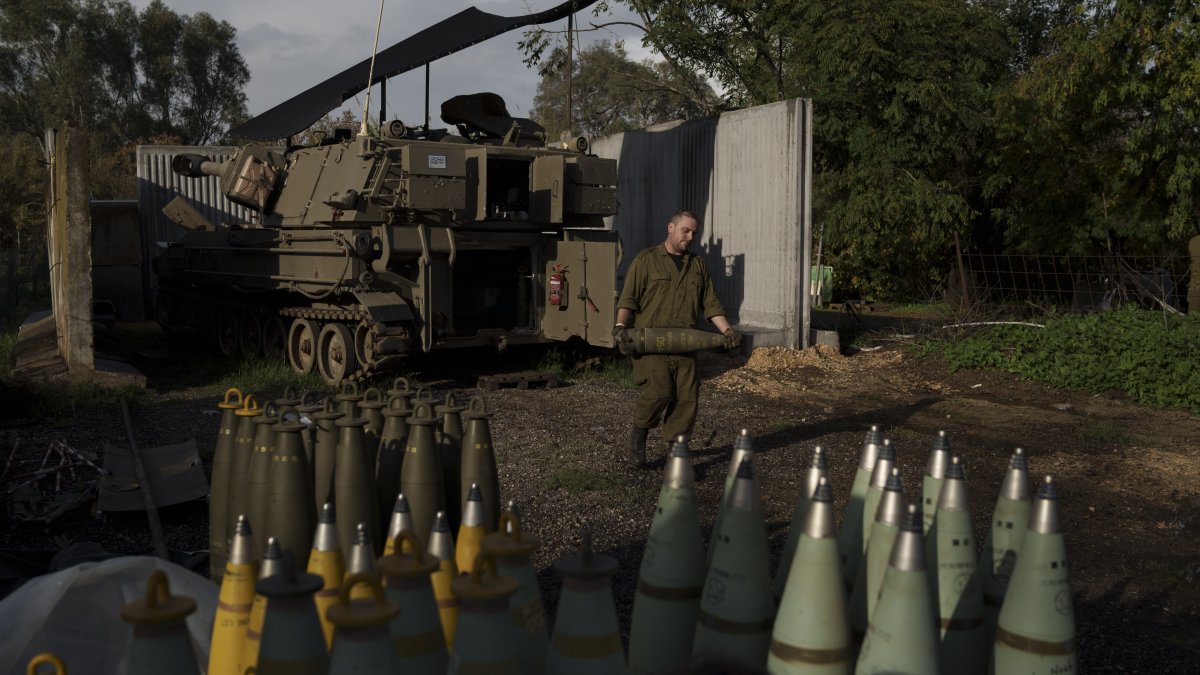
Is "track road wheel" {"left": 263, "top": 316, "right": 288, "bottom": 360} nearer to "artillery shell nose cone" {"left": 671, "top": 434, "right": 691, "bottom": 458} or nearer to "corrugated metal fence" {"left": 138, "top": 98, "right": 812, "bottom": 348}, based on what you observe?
"corrugated metal fence" {"left": 138, "top": 98, "right": 812, "bottom": 348}

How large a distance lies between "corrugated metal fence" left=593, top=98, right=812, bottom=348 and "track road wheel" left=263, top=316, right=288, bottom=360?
5.88 metres

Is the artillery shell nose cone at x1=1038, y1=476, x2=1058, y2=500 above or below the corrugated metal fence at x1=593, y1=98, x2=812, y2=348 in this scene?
below

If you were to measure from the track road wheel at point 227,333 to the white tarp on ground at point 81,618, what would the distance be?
1099 cm

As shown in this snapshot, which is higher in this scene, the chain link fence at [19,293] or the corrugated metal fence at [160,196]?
the corrugated metal fence at [160,196]

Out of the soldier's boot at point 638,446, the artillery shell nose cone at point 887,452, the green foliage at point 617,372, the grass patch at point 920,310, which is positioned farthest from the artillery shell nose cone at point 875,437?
the grass patch at point 920,310

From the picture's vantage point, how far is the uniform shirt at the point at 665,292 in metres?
6.65

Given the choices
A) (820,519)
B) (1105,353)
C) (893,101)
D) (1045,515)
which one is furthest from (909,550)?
(893,101)

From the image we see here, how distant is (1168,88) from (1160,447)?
784 centimetres

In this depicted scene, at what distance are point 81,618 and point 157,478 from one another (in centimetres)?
352

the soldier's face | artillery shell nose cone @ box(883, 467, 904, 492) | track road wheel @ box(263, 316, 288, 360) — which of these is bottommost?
track road wheel @ box(263, 316, 288, 360)

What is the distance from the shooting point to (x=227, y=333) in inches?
537

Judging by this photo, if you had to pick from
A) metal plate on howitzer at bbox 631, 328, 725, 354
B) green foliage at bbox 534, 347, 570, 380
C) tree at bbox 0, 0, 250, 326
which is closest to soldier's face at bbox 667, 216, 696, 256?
metal plate on howitzer at bbox 631, 328, 725, 354

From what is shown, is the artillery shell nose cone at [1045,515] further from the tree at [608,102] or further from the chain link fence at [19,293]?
the tree at [608,102]

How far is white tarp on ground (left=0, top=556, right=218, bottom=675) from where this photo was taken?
2.59 metres
